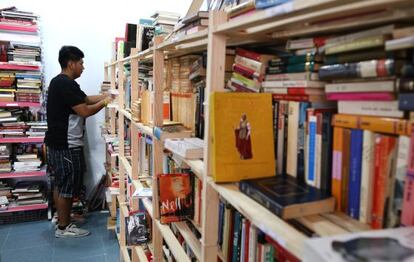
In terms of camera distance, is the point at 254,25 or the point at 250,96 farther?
the point at 250,96

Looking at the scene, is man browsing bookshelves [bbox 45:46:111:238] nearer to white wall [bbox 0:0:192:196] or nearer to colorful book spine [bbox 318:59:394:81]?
white wall [bbox 0:0:192:196]

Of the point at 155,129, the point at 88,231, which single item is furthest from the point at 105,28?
the point at 155,129

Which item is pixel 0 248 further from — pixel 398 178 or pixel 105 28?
pixel 398 178

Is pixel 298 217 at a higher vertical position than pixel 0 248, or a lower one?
higher

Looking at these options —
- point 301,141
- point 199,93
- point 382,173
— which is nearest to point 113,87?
point 199,93

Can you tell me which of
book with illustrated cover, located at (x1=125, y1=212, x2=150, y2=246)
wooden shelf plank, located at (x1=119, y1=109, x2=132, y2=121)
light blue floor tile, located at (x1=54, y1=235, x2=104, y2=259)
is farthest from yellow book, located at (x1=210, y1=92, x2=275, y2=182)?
light blue floor tile, located at (x1=54, y1=235, x2=104, y2=259)

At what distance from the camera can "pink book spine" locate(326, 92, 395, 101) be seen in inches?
24.8

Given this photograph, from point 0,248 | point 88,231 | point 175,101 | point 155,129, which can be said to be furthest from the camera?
point 88,231

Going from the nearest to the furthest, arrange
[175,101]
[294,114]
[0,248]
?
[294,114], [175,101], [0,248]

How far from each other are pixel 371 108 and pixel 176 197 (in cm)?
92

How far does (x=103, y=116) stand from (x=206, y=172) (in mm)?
3251

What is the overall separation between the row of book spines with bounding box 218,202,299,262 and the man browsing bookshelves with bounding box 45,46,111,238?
7.51 ft

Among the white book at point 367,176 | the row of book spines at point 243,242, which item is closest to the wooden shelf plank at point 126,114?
the row of book spines at point 243,242

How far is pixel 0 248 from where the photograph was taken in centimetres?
297
